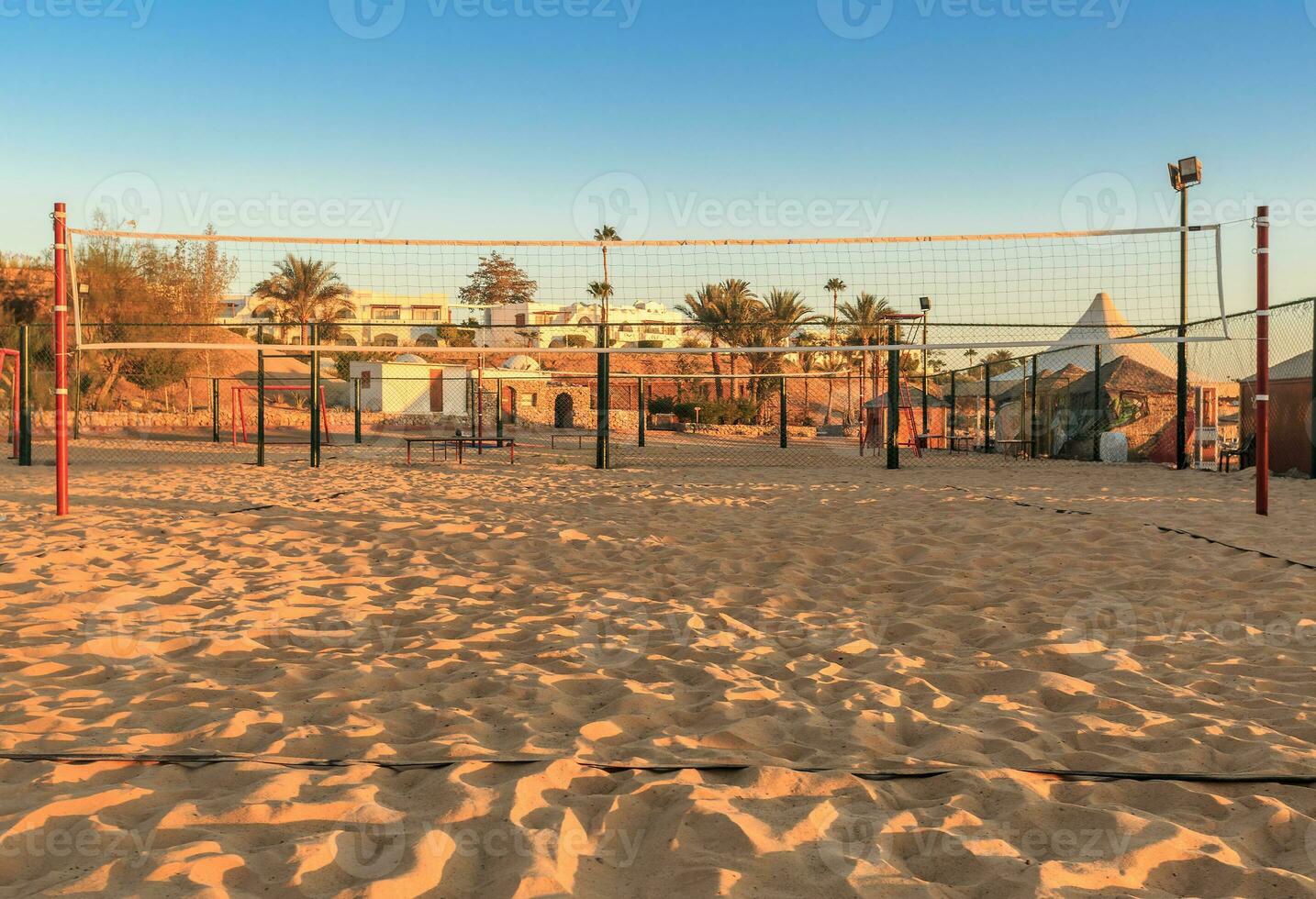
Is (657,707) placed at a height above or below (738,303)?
below

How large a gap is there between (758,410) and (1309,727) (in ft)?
110

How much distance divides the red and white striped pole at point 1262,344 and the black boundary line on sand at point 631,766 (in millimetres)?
5568

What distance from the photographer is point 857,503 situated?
757 cm

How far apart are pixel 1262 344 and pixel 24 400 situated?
14609mm

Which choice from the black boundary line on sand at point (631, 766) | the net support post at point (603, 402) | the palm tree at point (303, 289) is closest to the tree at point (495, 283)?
the palm tree at point (303, 289)

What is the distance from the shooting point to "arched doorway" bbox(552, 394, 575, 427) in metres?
33.3

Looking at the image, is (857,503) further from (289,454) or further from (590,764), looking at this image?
(289,454)

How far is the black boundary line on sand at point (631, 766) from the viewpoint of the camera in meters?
2.13

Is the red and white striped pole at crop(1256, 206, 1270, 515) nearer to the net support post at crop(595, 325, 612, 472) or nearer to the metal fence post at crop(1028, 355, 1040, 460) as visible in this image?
the net support post at crop(595, 325, 612, 472)

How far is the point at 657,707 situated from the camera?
107 inches

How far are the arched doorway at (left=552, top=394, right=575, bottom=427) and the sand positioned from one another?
27.3 meters

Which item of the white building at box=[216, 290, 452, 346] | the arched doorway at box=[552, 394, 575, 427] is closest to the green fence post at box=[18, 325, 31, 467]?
the arched doorway at box=[552, 394, 575, 427]
